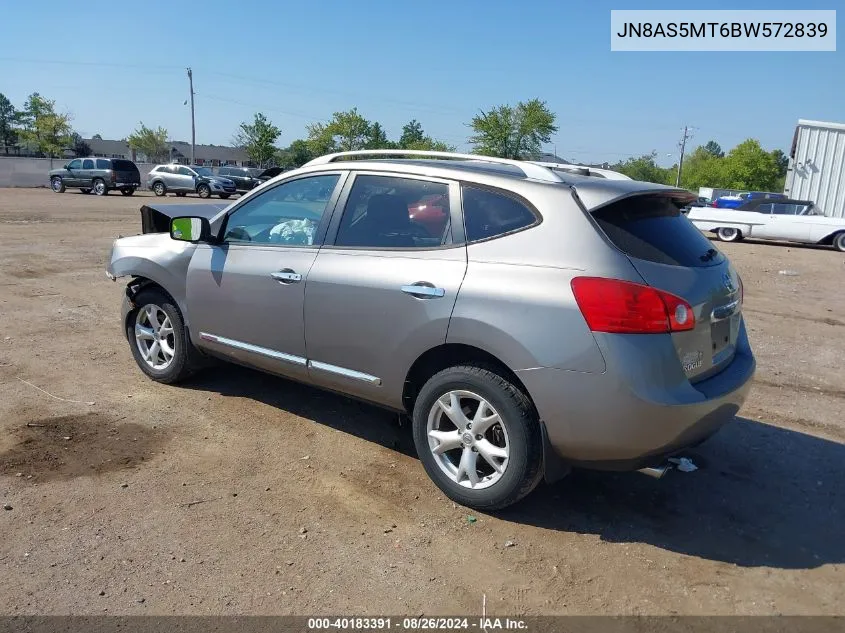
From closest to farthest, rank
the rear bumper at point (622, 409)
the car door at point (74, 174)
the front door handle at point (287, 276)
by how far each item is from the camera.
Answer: the rear bumper at point (622, 409) < the front door handle at point (287, 276) < the car door at point (74, 174)

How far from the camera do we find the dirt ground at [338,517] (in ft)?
9.70

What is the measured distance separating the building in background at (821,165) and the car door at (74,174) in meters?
33.2

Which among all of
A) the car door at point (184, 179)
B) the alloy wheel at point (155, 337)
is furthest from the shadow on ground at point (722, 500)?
the car door at point (184, 179)

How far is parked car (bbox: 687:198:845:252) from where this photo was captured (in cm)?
2006

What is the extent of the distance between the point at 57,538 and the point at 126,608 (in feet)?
2.40

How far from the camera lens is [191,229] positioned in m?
4.76

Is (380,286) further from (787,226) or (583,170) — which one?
(787,226)

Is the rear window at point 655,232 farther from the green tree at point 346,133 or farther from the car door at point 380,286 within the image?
the green tree at point 346,133

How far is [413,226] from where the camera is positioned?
389cm

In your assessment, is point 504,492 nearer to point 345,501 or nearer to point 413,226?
point 345,501

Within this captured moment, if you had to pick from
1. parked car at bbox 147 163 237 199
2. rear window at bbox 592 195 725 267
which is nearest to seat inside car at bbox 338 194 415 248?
rear window at bbox 592 195 725 267

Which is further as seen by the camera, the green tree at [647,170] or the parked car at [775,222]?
the green tree at [647,170]

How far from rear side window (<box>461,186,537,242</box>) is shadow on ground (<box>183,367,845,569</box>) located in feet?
4.95

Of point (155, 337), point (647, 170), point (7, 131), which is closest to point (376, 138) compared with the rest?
point (647, 170)
